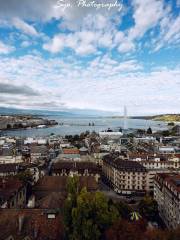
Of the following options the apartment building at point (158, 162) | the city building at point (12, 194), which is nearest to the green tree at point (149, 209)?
the city building at point (12, 194)

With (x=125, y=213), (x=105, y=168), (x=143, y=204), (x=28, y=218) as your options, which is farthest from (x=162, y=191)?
(x=105, y=168)

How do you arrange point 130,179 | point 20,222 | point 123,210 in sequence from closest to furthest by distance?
1. point 20,222
2. point 123,210
3. point 130,179

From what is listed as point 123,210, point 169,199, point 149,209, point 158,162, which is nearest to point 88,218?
point 123,210

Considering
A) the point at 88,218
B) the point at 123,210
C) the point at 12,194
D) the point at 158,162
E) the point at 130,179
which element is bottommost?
the point at 130,179

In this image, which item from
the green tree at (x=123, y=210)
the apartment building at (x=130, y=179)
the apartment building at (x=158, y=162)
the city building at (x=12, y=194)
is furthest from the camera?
the apartment building at (x=158, y=162)

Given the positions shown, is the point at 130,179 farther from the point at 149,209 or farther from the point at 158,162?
the point at 149,209

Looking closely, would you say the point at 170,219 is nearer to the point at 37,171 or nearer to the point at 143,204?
the point at 143,204

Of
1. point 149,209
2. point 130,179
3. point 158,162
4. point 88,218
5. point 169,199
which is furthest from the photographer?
point 158,162

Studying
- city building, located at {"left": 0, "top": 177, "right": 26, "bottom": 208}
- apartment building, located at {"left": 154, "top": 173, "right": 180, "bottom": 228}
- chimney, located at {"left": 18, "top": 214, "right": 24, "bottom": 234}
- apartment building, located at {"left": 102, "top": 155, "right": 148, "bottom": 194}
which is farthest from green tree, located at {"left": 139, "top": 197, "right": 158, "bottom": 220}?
chimney, located at {"left": 18, "top": 214, "right": 24, "bottom": 234}

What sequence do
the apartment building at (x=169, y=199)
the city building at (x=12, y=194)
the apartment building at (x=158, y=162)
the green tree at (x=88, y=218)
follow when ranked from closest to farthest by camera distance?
the green tree at (x=88, y=218)
the apartment building at (x=169, y=199)
the city building at (x=12, y=194)
the apartment building at (x=158, y=162)

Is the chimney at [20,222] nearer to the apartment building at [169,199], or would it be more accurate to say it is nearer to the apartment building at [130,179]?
the apartment building at [169,199]
